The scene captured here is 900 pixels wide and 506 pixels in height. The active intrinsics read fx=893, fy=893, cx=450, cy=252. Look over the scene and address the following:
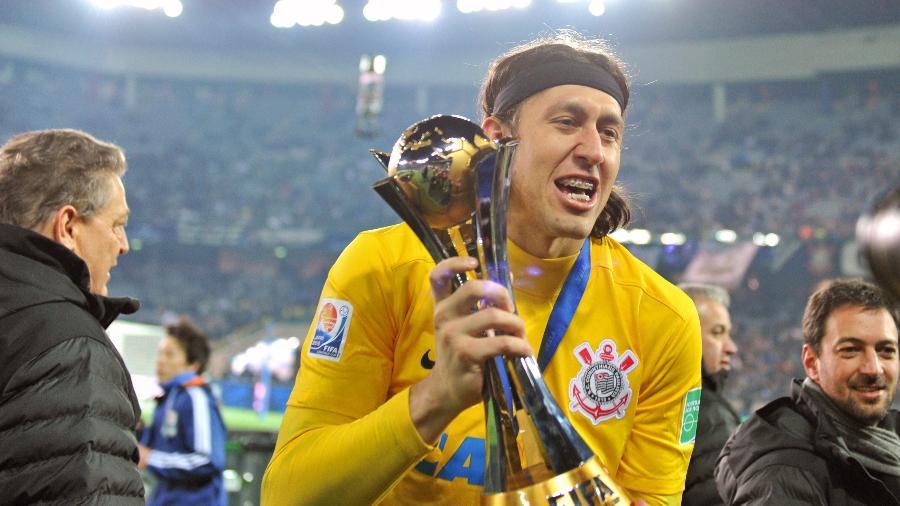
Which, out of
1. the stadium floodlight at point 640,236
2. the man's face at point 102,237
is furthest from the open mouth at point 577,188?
the stadium floodlight at point 640,236

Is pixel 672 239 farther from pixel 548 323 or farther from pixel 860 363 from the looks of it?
pixel 548 323

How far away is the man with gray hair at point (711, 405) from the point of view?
3623 millimetres

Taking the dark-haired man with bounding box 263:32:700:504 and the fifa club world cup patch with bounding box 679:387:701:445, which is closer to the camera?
the dark-haired man with bounding box 263:32:700:504

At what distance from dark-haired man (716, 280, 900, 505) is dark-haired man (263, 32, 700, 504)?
0.90 meters

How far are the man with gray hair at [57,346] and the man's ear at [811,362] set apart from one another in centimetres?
224

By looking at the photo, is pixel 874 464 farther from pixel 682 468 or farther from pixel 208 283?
pixel 208 283

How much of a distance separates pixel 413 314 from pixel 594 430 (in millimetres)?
453

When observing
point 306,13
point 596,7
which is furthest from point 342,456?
point 306,13

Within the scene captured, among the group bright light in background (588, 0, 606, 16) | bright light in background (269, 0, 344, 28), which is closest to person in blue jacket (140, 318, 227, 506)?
bright light in background (588, 0, 606, 16)

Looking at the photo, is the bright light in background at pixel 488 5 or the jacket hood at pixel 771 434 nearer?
the jacket hood at pixel 771 434

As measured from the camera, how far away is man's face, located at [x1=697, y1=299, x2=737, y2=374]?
167 inches

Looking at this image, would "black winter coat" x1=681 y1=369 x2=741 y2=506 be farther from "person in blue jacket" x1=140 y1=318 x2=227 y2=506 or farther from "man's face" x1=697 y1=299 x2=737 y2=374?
"person in blue jacket" x1=140 y1=318 x2=227 y2=506

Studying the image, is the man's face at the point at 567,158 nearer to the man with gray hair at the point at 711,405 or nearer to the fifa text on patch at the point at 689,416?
the fifa text on patch at the point at 689,416

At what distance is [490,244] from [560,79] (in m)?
0.77
